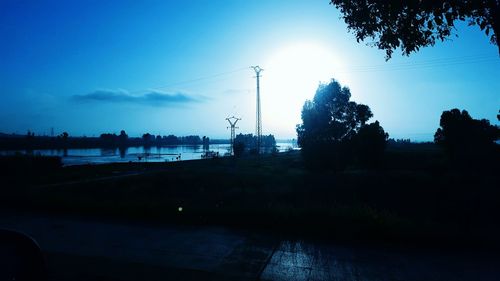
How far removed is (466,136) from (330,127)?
16.7 meters

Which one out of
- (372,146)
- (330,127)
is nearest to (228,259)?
(330,127)

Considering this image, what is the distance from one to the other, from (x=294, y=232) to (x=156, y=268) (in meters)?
3.05

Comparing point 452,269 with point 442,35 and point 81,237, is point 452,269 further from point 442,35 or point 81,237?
point 81,237

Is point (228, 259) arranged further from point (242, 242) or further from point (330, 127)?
point (330, 127)

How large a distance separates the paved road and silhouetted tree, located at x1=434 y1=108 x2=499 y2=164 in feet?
88.8

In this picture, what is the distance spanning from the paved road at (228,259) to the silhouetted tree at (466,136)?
27058 millimetres

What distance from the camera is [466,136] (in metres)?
29.4

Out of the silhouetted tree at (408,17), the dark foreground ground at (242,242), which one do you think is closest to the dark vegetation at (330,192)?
the dark foreground ground at (242,242)

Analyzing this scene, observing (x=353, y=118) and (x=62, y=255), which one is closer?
(x=62, y=255)

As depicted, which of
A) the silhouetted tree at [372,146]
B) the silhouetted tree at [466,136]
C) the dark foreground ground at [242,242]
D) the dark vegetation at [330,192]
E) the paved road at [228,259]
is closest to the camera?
the paved road at [228,259]

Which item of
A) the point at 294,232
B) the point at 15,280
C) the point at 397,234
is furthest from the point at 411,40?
the point at 15,280

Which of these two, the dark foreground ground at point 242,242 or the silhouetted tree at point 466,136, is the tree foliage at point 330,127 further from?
the dark foreground ground at point 242,242

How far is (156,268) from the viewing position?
4.67 metres

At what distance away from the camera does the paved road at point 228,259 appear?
4.45 metres
